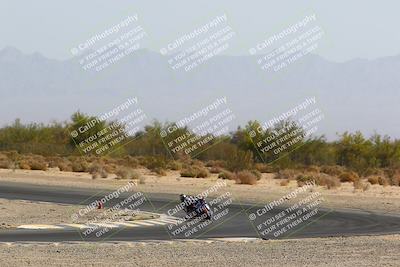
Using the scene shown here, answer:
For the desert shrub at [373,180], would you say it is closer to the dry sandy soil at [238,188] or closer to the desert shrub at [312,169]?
the dry sandy soil at [238,188]

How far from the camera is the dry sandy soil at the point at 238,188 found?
119ft

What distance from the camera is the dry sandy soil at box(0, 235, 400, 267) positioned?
52.1 feet

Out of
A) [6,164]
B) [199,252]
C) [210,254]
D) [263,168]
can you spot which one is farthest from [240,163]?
[210,254]

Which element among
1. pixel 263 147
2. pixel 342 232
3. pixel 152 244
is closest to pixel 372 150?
pixel 263 147

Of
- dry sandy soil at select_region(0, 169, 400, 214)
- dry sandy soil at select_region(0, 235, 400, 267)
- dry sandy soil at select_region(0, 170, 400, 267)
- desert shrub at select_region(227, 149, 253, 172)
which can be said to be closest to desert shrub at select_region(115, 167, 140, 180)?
dry sandy soil at select_region(0, 169, 400, 214)

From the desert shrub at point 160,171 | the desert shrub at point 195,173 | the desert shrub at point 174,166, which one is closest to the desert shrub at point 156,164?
the desert shrub at point 174,166

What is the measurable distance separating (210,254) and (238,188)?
26.7 meters

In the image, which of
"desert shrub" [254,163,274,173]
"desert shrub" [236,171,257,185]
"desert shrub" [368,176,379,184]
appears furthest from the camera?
"desert shrub" [254,163,274,173]

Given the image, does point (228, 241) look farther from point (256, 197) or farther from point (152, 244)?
point (256, 197)

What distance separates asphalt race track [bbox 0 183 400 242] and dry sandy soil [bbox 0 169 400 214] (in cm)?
352

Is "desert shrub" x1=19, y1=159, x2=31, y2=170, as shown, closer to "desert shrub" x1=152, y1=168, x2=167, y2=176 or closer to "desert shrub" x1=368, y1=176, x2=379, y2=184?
"desert shrub" x1=152, y1=168, x2=167, y2=176

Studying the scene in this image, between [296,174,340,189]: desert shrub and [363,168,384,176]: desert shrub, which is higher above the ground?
[296,174,340,189]: desert shrub

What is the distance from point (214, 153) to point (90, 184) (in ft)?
101

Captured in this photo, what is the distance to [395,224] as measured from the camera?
2712 centimetres
